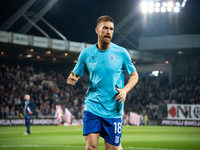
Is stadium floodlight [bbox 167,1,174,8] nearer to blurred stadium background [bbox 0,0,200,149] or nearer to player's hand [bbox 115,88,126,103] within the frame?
blurred stadium background [bbox 0,0,200,149]

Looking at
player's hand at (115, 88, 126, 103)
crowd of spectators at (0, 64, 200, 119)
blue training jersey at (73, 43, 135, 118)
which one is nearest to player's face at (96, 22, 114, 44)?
blue training jersey at (73, 43, 135, 118)

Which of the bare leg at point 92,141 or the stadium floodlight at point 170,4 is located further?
the stadium floodlight at point 170,4

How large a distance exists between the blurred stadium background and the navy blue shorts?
25.3 m

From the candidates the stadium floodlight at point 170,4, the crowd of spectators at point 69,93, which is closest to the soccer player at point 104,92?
the crowd of spectators at point 69,93

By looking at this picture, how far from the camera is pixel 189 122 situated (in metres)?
29.9

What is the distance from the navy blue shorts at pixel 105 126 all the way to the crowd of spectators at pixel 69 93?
25.2m

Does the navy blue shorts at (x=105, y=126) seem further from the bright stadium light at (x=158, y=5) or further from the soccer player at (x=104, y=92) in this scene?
the bright stadium light at (x=158, y=5)

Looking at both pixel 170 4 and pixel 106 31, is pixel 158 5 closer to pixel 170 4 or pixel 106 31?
pixel 170 4

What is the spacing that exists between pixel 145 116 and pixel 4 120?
14085 millimetres

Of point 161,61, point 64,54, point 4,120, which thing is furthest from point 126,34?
point 4,120

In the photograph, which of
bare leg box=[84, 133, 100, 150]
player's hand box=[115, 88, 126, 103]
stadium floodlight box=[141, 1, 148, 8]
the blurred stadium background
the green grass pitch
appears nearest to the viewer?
player's hand box=[115, 88, 126, 103]

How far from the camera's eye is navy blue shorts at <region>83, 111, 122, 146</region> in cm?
466

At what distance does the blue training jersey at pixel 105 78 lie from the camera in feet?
15.3

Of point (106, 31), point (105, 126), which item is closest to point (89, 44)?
point (106, 31)
